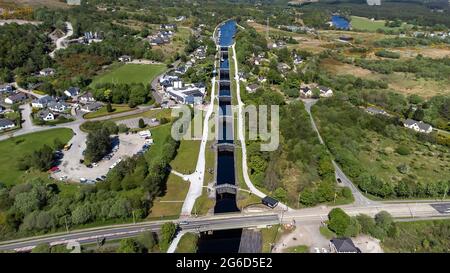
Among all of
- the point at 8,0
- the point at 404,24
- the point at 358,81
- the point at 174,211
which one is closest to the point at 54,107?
the point at 174,211

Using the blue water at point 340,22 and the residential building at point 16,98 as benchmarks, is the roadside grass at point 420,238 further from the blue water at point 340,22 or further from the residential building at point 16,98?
the blue water at point 340,22

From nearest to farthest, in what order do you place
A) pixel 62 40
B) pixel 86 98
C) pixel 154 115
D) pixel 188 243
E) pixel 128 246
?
pixel 128 246 < pixel 188 243 < pixel 154 115 < pixel 86 98 < pixel 62 40

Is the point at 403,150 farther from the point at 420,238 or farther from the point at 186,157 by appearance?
the point at 186,157

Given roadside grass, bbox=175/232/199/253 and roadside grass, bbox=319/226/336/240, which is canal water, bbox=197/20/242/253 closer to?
roadside grass, bbox=175/232/199/253

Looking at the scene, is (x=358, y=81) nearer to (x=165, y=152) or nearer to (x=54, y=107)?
(x=165, y=152)

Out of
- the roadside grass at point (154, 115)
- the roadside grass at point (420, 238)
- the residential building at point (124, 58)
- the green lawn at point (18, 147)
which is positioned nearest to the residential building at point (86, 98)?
the roadside grass at point (154, 115)

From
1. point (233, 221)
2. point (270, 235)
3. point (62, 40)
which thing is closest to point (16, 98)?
point (62, 40)

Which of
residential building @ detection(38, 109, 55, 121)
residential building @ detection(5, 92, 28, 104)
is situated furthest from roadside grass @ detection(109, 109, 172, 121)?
residential building @ detection(5, 92, 28, 104)
